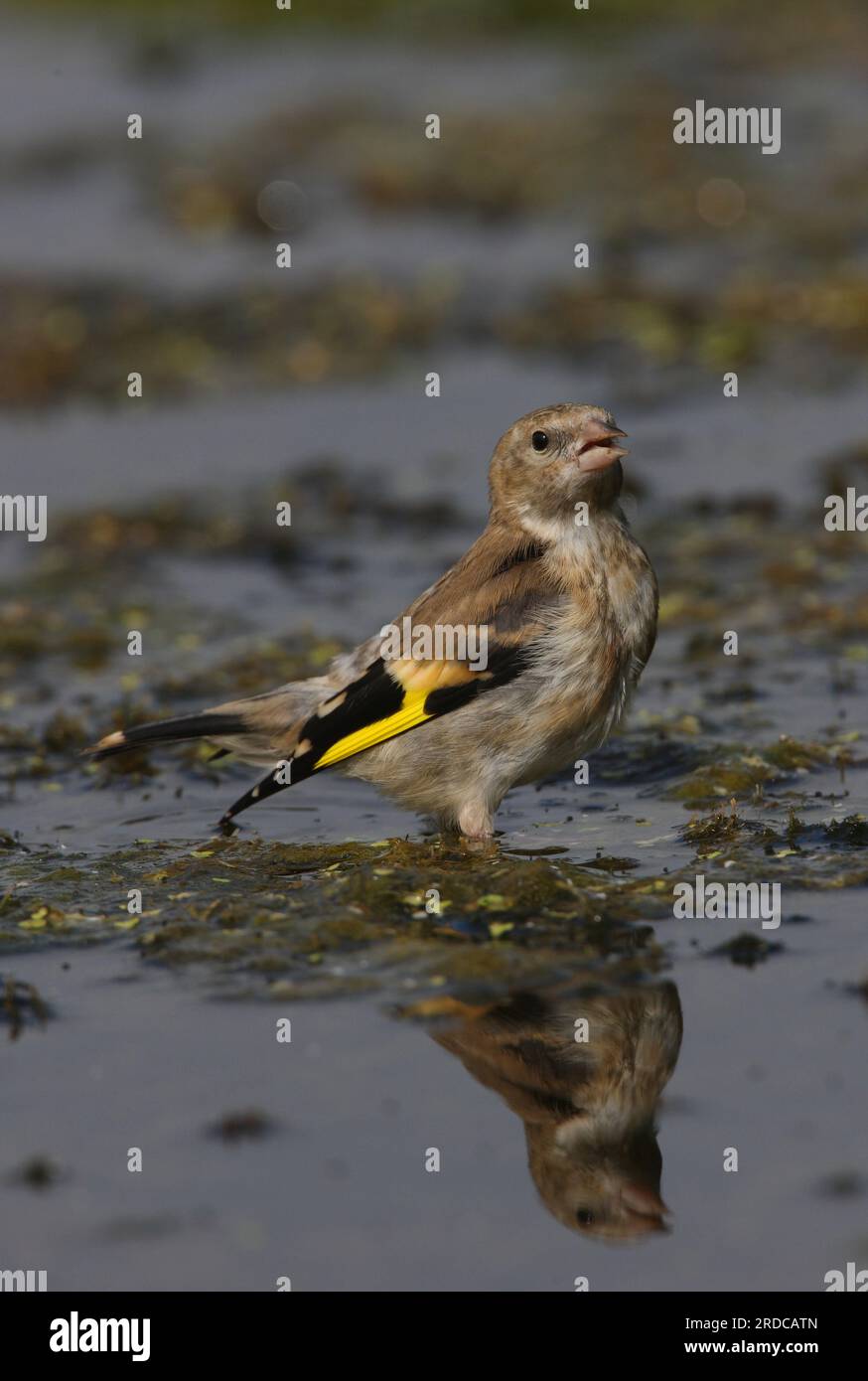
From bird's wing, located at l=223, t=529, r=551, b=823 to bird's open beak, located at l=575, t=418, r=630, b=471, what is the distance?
425mm

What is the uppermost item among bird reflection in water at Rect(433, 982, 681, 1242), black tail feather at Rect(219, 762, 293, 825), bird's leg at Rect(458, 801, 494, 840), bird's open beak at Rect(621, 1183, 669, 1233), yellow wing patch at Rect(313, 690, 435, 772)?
yellow wing patch at Rect(313, 690, 435, 772)

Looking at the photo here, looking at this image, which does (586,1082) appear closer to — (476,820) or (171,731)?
(476,820)

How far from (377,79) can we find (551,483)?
16.0 meters

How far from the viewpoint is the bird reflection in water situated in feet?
18.4

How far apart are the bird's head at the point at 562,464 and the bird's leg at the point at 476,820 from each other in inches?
46.7

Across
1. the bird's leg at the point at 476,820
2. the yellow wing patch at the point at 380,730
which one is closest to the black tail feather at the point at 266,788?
the yellow wing patch at the point at 380,730

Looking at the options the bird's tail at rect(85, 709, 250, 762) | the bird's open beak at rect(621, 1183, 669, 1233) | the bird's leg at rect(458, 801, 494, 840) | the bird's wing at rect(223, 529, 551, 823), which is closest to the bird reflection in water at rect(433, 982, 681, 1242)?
the bird's open beak at rect(621, 1183, 669, 1233)

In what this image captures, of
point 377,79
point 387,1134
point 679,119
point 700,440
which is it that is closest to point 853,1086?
point 387,1134

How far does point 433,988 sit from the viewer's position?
22.8 feet

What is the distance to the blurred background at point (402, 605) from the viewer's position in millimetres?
5734

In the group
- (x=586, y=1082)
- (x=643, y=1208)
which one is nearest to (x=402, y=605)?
(x=586, y=1082)

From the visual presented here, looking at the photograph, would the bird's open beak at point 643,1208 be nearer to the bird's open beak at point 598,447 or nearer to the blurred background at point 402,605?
the blurred background at point 402,605

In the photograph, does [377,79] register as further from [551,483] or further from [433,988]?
[433,988]

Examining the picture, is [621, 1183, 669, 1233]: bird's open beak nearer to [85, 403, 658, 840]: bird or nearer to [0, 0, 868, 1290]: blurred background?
[0, 0, 868, 1290]: blurred background
